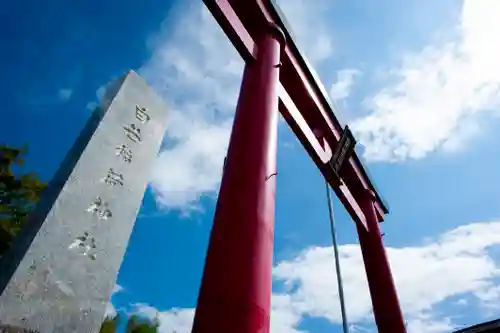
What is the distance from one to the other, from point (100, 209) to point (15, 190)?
31.1 feet

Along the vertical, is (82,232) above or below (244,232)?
below

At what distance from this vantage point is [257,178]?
6.72ft

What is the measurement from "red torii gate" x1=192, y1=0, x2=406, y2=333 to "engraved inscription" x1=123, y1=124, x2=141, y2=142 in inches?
26.8

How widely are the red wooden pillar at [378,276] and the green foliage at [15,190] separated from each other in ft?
29.3

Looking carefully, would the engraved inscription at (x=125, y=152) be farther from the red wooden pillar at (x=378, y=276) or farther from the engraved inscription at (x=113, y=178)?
the red wooden pillar at (x=378, y=276)

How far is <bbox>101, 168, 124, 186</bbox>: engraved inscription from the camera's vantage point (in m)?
1.91

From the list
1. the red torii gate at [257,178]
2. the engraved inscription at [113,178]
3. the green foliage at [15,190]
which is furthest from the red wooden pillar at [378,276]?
the green foliage at [15,190]

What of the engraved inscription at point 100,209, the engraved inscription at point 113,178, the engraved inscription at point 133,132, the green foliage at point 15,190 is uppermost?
the green foliage at point 15,190

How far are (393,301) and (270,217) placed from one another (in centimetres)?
380

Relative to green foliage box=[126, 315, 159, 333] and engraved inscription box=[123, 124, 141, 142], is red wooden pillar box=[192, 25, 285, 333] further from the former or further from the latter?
green foliage box=[126, 315, 159, 333]

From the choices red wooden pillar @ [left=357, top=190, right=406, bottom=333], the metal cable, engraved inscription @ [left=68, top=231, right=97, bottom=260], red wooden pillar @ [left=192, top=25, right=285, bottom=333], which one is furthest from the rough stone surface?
red wooden pillar @ [left=357, top=190, right=406, bottom=333]

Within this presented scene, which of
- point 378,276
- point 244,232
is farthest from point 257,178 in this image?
point 378,276

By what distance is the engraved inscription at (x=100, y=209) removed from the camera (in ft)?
5.78

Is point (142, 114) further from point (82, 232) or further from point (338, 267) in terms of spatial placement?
point (338, 267)
